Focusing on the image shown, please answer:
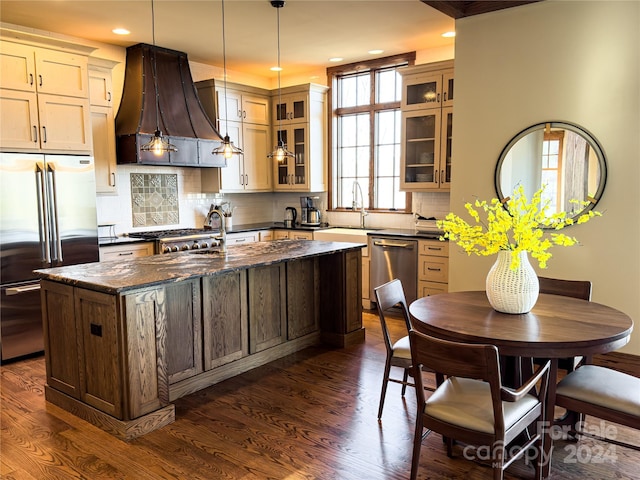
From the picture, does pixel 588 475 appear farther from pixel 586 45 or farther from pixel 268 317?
pixel 586 45

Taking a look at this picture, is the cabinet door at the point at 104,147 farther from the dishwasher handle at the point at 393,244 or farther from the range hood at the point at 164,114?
the dishwasher handle at the point at 393,244

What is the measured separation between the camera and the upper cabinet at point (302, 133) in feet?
21.1

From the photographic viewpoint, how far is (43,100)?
14.0 ft

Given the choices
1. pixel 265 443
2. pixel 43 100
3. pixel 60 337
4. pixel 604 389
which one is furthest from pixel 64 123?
pixel 604 389

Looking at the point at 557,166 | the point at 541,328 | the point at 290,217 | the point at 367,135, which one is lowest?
the point at 541,328

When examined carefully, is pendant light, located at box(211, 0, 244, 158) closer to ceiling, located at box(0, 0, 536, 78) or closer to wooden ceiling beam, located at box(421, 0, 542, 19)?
ceiling, located at box(0, 0, 536, 78)

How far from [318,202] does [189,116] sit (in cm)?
214

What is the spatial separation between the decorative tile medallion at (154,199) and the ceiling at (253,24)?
1.50 metres

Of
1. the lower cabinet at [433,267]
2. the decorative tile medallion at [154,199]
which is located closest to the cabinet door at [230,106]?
the decorative tile medallion at [154,199]

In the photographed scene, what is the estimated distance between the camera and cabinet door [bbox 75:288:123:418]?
9.40 feet

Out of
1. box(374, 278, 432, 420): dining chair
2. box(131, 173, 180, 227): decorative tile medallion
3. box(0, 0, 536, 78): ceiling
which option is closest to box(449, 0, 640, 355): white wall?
box(0, 0, 536, 78): ceiling

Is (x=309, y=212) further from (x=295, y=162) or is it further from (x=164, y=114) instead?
(x=164, y=114)

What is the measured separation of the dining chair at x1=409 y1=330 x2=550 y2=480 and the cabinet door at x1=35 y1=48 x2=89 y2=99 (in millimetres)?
3916

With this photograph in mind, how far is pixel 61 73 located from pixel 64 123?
0.44 metres
